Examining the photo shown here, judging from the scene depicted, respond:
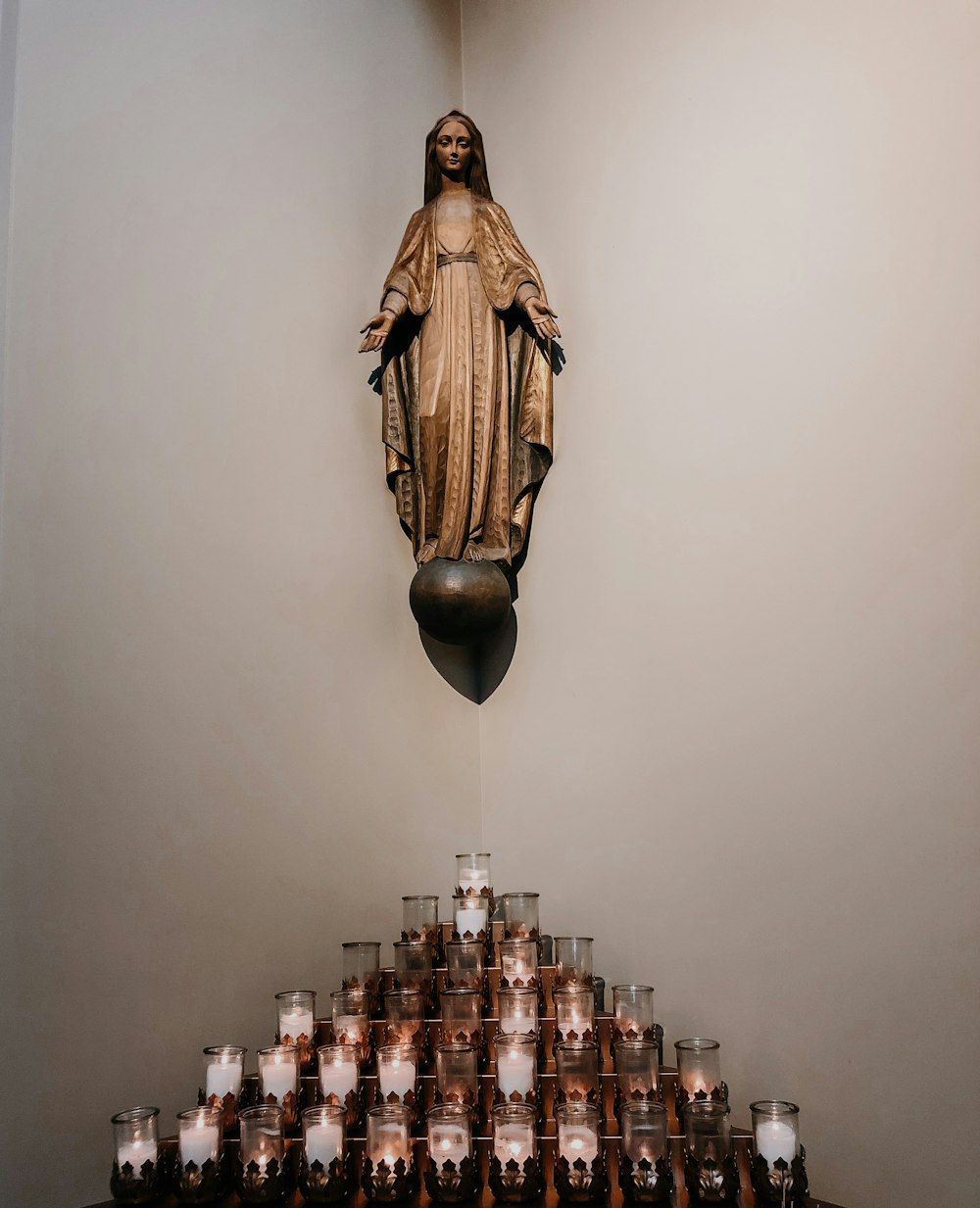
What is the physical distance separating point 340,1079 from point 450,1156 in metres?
0.33

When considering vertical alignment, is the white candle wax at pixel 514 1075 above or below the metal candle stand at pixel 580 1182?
above

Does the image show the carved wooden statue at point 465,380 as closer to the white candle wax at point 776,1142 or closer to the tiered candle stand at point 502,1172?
the tiered candle stand at point 502,1172

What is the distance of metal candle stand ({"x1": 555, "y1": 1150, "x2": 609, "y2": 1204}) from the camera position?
1.95 m

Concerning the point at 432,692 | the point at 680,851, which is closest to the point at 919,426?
the point at 680,851

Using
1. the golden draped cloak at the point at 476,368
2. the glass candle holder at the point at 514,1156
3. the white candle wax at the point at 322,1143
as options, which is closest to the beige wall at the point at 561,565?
the golden draped cloak at the point at 476,368

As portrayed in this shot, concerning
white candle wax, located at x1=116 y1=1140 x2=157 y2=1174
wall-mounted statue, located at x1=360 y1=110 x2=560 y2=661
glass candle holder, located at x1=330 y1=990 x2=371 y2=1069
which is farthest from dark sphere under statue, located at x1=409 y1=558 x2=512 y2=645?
white candle wax, located at x1=116 y1=1140 x2=157 y2=1174

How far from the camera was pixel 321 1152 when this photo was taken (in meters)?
2.01

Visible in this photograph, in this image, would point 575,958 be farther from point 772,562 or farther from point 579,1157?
point 772,562

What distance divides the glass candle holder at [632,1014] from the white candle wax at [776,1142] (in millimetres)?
411

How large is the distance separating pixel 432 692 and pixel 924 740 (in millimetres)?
1566

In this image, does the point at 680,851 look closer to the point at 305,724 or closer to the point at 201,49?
the point at 305,724

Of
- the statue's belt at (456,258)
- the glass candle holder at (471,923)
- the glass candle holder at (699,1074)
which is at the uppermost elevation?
the statue's belt at (456,258)

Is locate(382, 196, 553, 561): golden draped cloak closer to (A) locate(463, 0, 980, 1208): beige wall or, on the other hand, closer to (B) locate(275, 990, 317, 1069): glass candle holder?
(A) locate(463, 0, 980, 1208): beige wall

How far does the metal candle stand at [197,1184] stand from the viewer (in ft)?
6.65
